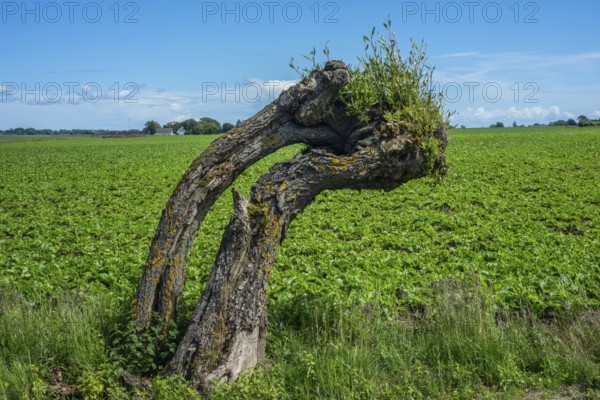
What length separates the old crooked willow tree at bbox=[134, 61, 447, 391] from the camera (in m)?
6.86

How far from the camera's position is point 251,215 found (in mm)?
7199

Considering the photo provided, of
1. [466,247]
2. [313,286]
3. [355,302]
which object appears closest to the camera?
[355,302]

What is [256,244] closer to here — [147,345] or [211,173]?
[211,173]

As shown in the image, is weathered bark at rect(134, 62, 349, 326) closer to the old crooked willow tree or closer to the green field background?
the old crooked willow tree

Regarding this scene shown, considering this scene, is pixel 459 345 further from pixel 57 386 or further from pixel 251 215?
pixel 57 386

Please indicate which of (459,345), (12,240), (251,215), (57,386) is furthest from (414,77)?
(12,240)

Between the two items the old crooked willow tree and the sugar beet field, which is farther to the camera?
the sugar beet field

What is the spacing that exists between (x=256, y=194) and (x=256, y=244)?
2.14 feet

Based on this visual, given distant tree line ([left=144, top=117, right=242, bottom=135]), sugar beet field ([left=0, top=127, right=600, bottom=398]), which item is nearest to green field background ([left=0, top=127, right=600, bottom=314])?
sugar beet field ([left=0, top=127, right=600, bottom=398])

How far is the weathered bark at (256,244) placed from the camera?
6805 millimetres

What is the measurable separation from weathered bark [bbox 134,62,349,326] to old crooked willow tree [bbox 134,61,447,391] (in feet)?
0.04

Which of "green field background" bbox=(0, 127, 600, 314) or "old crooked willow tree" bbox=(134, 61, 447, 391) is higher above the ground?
"old crooked willow tree" bbox=(134, 61, 447, 391)

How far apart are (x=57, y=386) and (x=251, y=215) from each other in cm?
311

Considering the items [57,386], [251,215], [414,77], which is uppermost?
[414,77]
